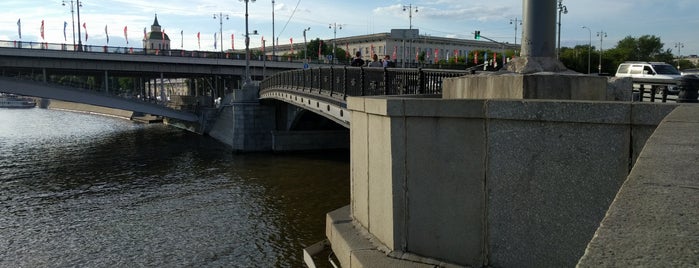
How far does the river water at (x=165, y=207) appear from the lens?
40.4 ft

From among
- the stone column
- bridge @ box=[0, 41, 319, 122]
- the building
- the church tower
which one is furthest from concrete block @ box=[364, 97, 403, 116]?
the church tower

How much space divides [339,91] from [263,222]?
514cm

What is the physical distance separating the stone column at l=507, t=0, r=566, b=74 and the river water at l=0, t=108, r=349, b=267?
643 centimetres

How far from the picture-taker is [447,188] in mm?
7031

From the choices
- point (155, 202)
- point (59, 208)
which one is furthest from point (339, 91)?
point (59, 208)

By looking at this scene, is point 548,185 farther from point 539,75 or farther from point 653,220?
point 653,220

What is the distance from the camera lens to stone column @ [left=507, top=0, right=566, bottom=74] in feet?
23.8

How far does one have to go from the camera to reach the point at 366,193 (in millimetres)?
8531

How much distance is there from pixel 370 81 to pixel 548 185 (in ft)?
30.1

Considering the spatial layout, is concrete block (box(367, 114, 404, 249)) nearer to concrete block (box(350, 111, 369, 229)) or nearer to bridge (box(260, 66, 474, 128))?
concrete block (box(350, 111, 369, 229))

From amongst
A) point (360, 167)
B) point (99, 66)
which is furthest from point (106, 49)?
point (360, 167)

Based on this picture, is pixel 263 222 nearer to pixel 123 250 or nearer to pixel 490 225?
pixel 123 250

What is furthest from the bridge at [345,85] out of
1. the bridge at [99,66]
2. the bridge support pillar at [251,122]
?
the bridge at [99,66]

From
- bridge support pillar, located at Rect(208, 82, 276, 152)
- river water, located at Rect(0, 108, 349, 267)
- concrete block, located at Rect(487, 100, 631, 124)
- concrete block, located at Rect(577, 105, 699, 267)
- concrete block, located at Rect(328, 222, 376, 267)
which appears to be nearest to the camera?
concrete block, located at Rect(577, 105, 699, 267)
